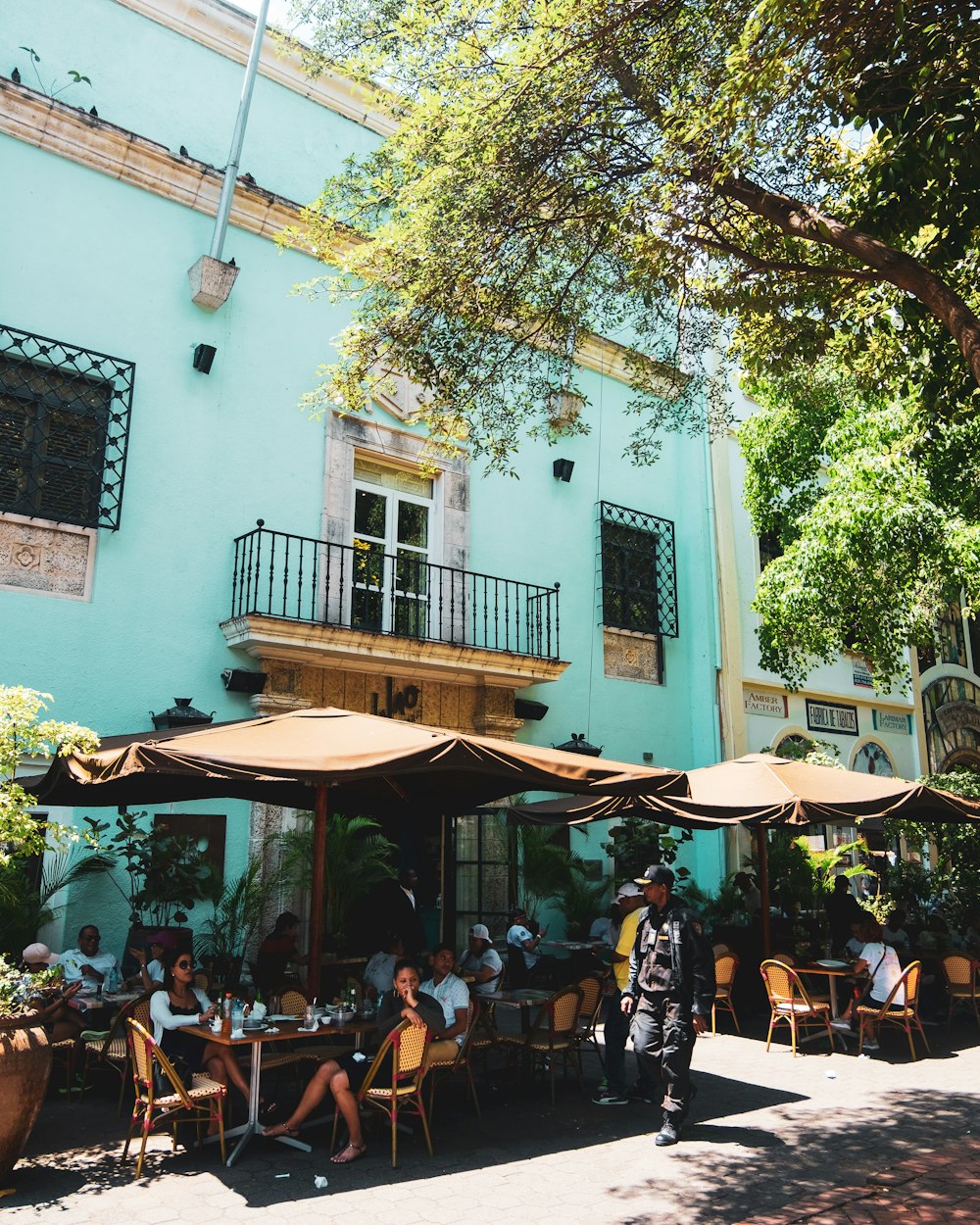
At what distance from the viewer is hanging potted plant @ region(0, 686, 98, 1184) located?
5.30 metres

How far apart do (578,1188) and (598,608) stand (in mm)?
10089

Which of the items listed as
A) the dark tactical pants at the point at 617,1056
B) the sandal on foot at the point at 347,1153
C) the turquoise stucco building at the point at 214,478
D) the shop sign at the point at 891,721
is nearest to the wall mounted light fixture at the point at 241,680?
the turquoise stucco building at the point at 214,478

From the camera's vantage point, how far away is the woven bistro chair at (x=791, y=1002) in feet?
29.1

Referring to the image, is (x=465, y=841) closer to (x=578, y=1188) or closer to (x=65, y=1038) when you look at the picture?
(x=65, y=1038)

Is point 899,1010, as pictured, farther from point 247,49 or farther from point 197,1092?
point 247,49

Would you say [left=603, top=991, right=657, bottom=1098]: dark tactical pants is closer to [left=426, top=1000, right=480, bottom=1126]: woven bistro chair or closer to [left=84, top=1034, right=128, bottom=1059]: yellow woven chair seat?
[left=426, top=1000, right=480, bottom=1126]: woven bistro chair

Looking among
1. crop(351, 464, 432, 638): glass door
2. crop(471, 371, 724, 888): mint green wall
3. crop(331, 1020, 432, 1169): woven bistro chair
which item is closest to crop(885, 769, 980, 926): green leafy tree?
crop(471, 371, 724, 888): mint green wall

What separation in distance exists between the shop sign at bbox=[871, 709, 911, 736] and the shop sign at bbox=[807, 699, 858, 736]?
2.19 feet

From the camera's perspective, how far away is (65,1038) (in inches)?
296

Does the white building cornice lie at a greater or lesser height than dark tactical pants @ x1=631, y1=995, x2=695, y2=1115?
greater

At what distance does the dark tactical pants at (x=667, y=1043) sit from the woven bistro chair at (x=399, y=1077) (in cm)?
141

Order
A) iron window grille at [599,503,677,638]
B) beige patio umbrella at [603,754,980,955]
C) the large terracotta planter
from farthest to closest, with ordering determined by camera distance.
Answer: iron window grille at [599,503,677,638], beige patio umbrella at [603,754,980,955], the large terracotta planter

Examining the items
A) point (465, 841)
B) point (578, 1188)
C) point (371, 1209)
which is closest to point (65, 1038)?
point (371, 1209)

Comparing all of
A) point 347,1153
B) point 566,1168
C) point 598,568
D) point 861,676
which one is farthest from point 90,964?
point 861,676
